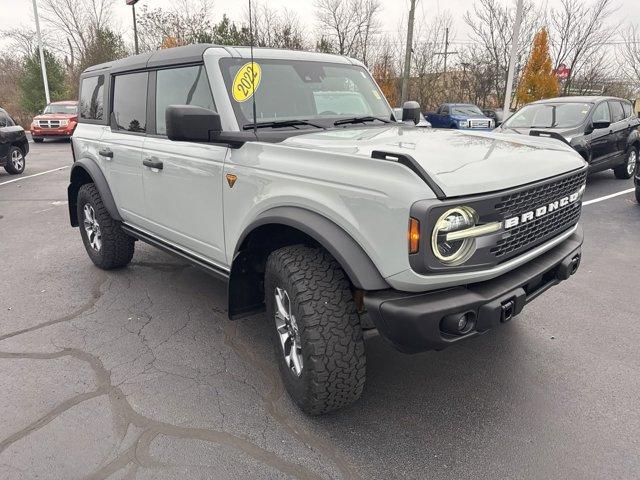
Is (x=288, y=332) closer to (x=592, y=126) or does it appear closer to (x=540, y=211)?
(x=540, y=211)

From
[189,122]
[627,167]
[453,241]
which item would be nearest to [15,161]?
[189,122]

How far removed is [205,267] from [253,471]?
4.97 ft

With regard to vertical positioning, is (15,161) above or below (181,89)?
below

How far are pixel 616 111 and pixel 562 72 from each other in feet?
51.3

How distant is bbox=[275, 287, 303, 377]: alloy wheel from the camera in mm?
2650

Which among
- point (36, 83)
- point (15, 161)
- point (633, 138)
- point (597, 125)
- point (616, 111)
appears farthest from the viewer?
point (36, 83)

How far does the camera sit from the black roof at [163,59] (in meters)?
3.30

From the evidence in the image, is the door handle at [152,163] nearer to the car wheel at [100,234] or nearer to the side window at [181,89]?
the side window at [181,89]

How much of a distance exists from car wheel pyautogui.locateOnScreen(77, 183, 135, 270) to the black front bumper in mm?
3326

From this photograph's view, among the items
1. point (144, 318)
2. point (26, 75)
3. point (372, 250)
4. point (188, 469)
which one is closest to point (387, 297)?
point (372, 250)

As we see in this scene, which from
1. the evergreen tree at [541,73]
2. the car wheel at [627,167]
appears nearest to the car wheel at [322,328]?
the car wheel at [627,167]

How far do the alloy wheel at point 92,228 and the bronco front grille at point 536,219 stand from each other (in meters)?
3.95

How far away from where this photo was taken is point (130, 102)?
13.5 feet

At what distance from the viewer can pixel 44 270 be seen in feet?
16.7
